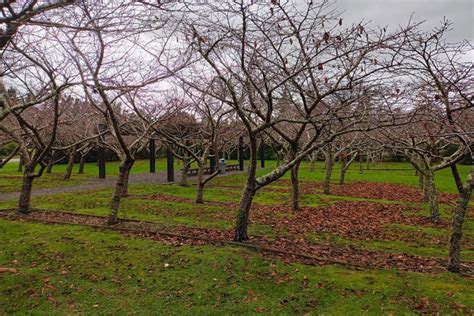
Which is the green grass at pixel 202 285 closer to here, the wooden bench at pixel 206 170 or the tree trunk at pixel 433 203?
the tree trunk at pixel 433 203

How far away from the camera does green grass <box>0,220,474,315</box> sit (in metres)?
4.65

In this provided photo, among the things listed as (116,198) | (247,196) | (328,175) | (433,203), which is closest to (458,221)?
(247,196)

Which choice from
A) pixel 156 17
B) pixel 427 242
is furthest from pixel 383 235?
pixel 156 17

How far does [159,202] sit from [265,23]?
8.33 meters

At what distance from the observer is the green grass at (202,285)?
15.3 ft

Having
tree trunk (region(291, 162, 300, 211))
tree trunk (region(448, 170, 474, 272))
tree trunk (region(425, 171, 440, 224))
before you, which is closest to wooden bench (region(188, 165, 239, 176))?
tree trunk (region(291, 162, 300, 211))

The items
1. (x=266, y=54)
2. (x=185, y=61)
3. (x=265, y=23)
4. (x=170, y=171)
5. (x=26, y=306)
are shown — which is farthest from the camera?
(x=170, y=171)

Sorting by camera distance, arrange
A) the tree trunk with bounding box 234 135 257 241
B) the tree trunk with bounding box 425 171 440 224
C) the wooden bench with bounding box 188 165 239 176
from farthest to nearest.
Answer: the wooden bench with bounding box 188 165 239 176, the tree trunk with bounding box 425 171 440 224, the tree trunk with bounding box 234 135 257 241

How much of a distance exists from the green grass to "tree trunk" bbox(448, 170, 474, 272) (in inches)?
11.5

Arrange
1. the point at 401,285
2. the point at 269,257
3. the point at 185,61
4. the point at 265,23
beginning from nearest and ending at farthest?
the point at 401,285
the point at 265,23
the point at 269,257
the point at 185,61

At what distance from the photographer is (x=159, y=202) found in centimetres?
1267

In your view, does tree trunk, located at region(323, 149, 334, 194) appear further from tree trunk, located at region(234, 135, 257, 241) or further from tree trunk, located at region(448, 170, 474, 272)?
tree trunk, located at region(448, 170, 474, 272)

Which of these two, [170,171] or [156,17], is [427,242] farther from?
[170,171]

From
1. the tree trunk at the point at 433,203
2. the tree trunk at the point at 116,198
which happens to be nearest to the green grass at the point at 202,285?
the tree trunk at the point at 116,198
